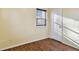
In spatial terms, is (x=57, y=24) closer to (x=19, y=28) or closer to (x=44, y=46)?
(x=44, y=46)

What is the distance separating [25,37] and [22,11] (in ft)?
0.89

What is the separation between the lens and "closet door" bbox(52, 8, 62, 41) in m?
1.36

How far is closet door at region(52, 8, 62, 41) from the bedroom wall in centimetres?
10

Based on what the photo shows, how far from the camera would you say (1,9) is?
1.29 m

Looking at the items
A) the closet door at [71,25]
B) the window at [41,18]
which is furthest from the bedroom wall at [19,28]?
the closet door at [71,25]

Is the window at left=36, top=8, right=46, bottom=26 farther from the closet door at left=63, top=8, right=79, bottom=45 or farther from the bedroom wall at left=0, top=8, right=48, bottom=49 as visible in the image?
the closet door at left=63, top=8, right=79, bottom=45

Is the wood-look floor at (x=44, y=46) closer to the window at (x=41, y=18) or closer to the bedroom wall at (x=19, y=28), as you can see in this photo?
the bedroom wall at (x=19, y=28)

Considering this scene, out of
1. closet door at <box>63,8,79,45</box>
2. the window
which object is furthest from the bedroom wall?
closet door at <box>63,8,79,45</box>

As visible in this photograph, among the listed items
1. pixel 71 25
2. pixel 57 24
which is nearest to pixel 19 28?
pixel 57 24

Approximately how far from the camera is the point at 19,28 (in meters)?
1.37

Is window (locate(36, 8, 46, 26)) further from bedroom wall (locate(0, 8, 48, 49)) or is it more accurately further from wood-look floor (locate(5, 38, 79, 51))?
wood-look floor (locate(5, 38, 79, 51))

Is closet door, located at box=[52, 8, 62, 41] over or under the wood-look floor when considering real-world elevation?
over

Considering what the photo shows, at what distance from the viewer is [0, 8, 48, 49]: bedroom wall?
1324mm

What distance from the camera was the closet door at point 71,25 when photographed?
1.33m
